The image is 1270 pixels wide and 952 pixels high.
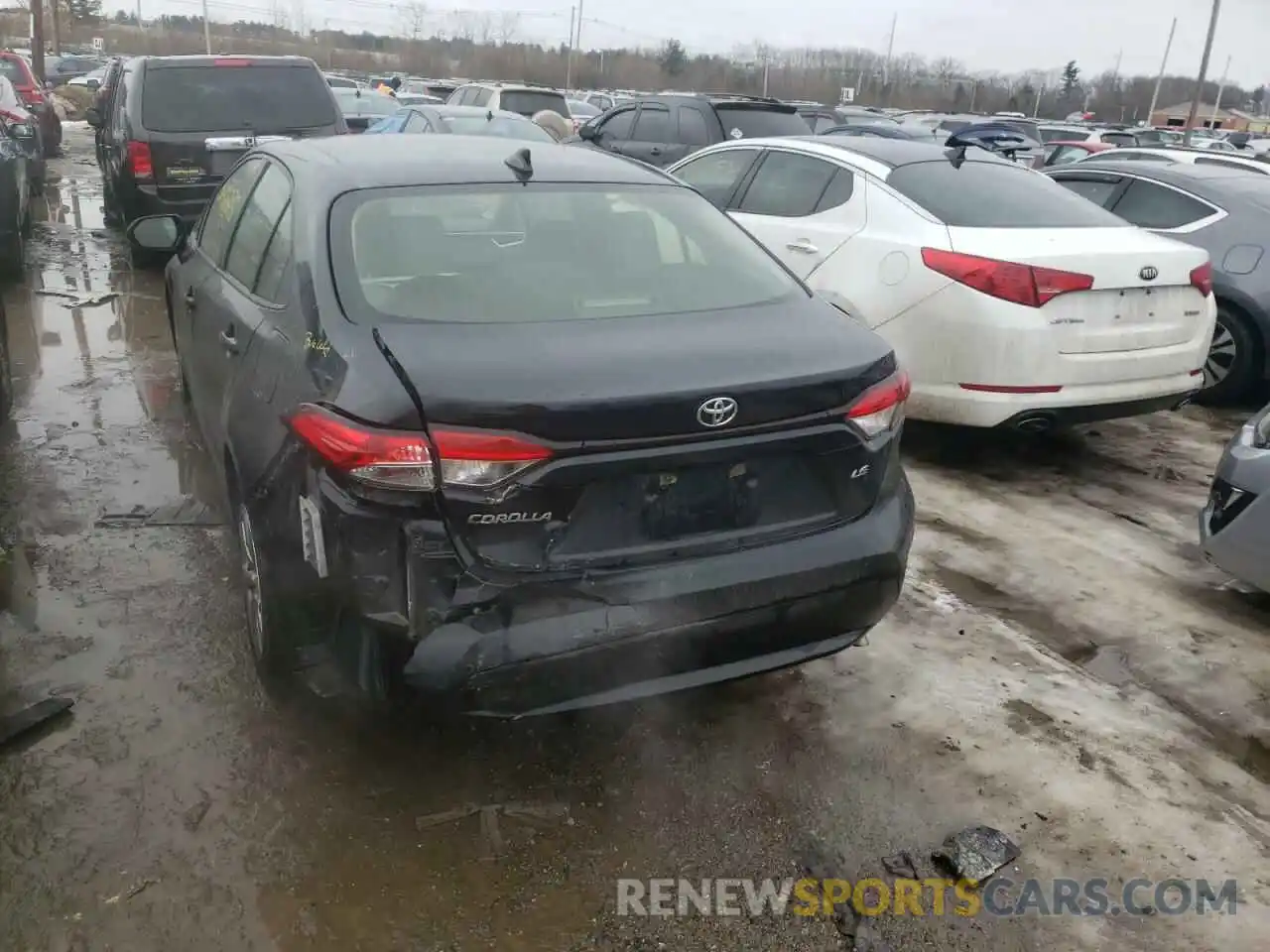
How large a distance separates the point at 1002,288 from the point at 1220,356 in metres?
2.87

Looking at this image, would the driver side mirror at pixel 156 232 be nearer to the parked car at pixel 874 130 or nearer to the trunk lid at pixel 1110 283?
the trunk lid at pixel 1110 283

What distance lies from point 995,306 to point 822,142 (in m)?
1.92

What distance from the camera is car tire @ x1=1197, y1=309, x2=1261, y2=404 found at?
6621 mm

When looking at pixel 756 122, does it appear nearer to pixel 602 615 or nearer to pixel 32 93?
pixel 602 615

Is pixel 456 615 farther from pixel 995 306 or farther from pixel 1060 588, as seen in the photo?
Result: pixel 995 306

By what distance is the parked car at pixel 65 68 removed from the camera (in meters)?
39.7

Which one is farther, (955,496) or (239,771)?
(955,496)

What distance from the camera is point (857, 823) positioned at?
9.20 ft

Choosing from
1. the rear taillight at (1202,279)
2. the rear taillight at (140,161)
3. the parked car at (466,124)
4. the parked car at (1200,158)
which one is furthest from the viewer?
the parked car at (466,124)

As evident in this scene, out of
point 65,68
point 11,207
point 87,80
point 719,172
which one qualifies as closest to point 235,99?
point 11,207

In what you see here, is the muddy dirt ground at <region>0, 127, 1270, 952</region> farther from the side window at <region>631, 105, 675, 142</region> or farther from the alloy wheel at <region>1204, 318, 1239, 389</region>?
the side window at <region>631, 105, 675, 142</region>

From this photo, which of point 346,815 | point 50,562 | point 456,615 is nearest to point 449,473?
point 456,615

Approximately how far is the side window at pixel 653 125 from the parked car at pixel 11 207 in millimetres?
6755

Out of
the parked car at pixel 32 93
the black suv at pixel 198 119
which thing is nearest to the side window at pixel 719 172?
the black suv at pixel 198 119
